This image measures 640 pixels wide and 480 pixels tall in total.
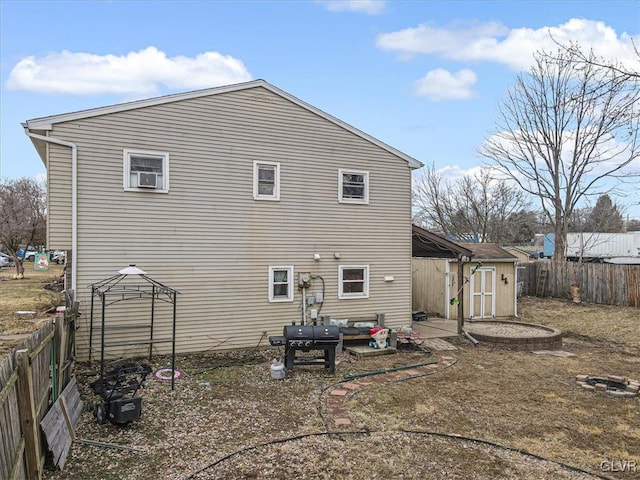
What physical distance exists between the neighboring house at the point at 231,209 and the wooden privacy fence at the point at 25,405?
14.1 ft

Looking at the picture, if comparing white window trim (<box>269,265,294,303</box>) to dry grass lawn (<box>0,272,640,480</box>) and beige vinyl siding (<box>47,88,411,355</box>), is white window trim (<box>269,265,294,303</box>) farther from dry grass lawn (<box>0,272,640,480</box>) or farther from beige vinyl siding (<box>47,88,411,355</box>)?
dry grass lawn (<box>0,272,640,480</box>)

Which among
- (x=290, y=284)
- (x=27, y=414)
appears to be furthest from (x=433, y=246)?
(x=27, y=414)

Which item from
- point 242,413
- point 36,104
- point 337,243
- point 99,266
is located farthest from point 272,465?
point 36,104

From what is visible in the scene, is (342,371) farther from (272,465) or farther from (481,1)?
(481,1)

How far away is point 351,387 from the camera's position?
7.58 meters

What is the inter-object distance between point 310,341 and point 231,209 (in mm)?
3823

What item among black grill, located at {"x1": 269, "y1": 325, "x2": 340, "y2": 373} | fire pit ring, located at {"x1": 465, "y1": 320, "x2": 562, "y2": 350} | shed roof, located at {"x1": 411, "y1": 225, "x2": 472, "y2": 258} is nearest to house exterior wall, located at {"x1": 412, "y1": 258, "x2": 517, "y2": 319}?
shed roof, located at {"x1": 411, "y1": 225, "x2": 472, "y2": 258}

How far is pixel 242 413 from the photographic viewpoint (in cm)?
632

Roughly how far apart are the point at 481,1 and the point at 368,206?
267 inches

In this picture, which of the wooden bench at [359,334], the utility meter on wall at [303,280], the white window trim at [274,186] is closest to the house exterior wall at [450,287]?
the wooden bench at [359,334]

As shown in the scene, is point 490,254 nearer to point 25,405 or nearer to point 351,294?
point 351,294

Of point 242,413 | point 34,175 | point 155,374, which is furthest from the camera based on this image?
point 34,175

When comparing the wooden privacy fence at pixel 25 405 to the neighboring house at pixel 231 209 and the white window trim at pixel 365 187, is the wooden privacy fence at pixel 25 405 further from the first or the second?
the white window trim at pixel 365 187

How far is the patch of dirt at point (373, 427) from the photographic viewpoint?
469 cm
